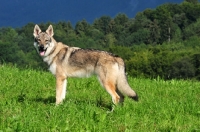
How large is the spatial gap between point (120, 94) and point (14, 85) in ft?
10.2

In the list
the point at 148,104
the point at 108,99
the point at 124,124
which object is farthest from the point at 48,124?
the point at 108,99

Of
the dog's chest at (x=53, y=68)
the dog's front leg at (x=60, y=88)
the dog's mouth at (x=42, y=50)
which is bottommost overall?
the dog's front leg at (x=60, y=88)

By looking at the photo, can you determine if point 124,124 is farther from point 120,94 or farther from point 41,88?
point 41,88

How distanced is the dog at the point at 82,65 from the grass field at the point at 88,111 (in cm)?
34

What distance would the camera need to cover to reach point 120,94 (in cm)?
977

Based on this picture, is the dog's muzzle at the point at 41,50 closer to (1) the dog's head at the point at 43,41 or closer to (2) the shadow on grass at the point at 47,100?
(1) the dog's head at the point at 43,41

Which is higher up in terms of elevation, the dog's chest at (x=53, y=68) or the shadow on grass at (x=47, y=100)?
the dog's chest at (x=53, y=68)

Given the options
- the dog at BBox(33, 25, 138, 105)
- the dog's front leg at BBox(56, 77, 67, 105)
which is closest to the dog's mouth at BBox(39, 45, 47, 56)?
the dog at BBox(33, 25, 138, 105)

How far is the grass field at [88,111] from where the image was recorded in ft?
23.6

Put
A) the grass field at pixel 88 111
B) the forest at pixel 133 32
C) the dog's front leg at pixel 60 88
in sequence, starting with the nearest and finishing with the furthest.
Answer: the grass field at pixel 88 111 < the dog's front leg at pixel 60 88 < the forest at pixel 133 32

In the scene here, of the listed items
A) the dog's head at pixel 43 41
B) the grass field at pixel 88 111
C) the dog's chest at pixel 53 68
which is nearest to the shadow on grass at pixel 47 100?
the grass field at pixel 88 111

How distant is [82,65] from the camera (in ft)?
33.0

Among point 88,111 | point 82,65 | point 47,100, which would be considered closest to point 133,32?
point 47,100

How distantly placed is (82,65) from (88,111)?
2.27 m
